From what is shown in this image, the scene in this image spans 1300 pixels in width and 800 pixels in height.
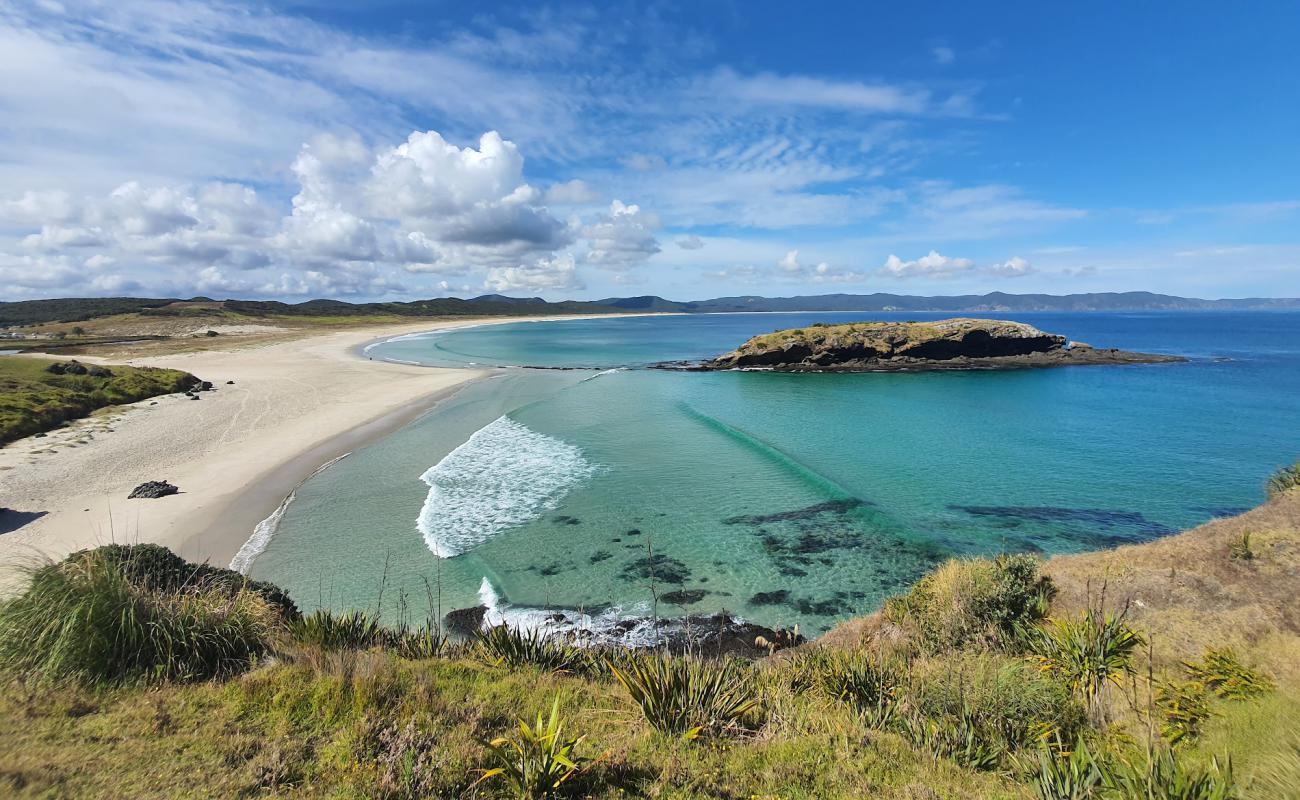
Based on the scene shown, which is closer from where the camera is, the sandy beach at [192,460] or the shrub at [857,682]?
the shrub at [857,682]

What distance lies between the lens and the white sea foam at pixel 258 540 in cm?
1348

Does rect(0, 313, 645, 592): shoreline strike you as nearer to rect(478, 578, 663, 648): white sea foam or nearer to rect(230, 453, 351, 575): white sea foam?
rect(230, 453, 351, 575): white sea foam

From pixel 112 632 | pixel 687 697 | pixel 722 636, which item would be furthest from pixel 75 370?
pixel 687 697

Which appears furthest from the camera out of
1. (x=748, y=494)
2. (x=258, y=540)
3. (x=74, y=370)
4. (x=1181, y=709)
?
(x=74, y=370)

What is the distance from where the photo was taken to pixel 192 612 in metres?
6.54

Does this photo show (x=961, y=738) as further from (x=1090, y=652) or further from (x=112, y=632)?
(x=112, y=632)

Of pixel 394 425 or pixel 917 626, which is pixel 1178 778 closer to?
pixel 917 626

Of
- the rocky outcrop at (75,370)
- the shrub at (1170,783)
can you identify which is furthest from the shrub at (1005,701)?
the rocky outcrop at (75,370)

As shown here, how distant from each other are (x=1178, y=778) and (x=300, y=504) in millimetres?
20567

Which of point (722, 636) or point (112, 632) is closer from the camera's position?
point (112, 632)

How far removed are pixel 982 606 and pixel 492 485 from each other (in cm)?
1604

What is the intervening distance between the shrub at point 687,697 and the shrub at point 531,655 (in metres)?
1.20

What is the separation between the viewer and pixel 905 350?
59.2 meters

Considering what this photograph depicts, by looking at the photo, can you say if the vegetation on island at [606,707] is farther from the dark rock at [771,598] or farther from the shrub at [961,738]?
the dark rock at [771,598]
